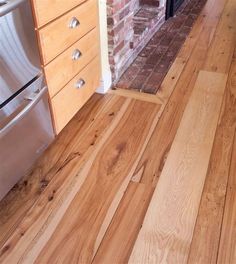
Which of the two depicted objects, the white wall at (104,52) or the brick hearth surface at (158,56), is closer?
the white wall at (104,52)

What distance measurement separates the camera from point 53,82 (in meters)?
1.46

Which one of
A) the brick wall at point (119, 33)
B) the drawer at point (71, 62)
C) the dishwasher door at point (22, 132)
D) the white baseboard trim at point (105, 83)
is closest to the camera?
the dishwasher door at point (22, 132)

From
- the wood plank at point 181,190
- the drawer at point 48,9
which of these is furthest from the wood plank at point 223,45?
the drawer at point 48,9

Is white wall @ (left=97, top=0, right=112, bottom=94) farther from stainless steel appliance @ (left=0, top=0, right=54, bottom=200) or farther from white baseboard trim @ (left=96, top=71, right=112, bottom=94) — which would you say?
stainless steel appliance @ (left=0, top=0, right=54, bottom=200)

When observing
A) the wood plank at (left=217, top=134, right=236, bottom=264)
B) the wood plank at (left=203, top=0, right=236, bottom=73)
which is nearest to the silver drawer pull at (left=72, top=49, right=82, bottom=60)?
the wood plank at (left=217, top=134, right=236, bottom=264)

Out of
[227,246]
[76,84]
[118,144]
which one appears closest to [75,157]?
[118,144]

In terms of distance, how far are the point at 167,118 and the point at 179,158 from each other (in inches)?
13.4

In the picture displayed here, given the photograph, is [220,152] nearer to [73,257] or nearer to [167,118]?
[167,118]

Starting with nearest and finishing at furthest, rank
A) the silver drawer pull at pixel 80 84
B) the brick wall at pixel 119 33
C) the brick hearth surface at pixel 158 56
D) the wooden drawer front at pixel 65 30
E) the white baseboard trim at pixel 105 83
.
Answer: the wooden drawer front at pixel 65 30
the silver drawer pull at pixel 80 84
the brick wall at pixel 119 33
the white baseboard trim at pixel 105 83
the brick hearth surface at pixel 158 56

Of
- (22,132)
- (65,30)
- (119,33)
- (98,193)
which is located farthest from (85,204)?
(119,33)

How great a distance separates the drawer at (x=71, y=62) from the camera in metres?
1.44

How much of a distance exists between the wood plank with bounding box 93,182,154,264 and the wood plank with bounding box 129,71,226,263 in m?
0.03

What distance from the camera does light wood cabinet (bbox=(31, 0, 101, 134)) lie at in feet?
4.35

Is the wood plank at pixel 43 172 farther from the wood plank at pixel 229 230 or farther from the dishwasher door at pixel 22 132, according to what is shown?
the wood plank at pixel 229 230
